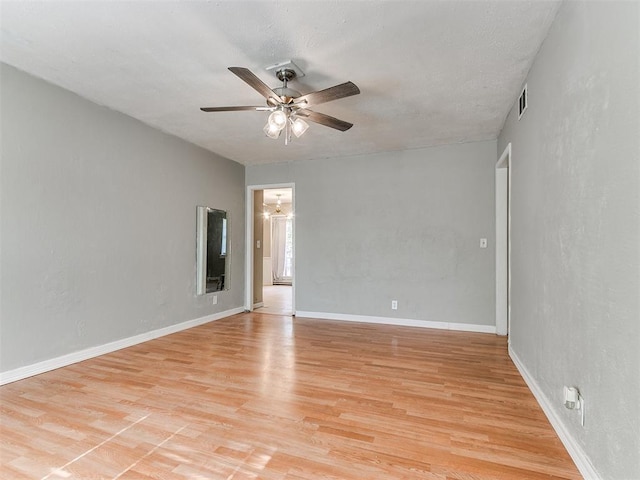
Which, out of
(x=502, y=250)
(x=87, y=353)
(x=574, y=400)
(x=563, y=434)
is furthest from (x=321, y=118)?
(x=87, y=353)

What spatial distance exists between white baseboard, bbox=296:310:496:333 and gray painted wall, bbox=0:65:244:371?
6.19 feet

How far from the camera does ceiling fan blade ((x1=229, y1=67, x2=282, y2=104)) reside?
2.06 m

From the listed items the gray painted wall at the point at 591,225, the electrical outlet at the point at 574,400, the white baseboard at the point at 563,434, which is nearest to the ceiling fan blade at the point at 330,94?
the gray painted wall at the point at 591,225

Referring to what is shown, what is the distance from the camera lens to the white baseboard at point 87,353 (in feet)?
8.91

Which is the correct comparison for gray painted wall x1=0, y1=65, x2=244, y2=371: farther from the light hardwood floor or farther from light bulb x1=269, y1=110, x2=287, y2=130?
light bulb x1=269, y1=110, x2=287, y2=130

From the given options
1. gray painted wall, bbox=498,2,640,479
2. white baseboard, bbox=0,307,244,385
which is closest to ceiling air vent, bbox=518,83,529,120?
gray painted wall, bbox=498,2,640,479

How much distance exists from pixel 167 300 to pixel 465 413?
3.59 metres

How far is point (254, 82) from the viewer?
222 cm

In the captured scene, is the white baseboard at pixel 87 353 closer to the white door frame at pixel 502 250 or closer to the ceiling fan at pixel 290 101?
the ceiling fan at pixel 290 101

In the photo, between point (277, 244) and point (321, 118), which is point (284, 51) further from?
point (277, 244)

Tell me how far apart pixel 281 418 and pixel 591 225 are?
2.06m

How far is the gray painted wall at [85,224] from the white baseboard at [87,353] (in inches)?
1.9

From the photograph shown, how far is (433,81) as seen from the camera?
285cm

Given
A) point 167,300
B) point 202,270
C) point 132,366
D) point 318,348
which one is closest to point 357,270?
point 318,348
